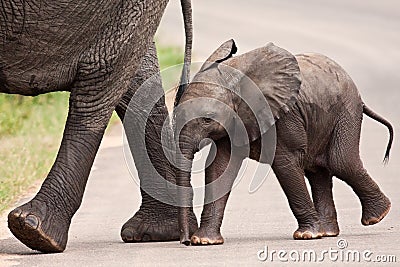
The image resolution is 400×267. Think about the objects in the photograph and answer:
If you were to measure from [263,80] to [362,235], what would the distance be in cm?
108

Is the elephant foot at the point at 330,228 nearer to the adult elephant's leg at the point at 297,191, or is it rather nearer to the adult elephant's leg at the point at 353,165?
the adult elephant's leg at the point at 297,191

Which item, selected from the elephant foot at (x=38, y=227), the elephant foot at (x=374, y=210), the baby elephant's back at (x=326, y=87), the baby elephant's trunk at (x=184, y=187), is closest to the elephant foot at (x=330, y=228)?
the elephant foot at (x=374, y=210)

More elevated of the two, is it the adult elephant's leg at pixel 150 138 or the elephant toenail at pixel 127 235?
the adult elephant's leg at pixel 150 138

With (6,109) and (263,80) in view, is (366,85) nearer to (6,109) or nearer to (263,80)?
(6,109)

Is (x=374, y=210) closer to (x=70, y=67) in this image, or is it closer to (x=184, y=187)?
(x=184, y=187)

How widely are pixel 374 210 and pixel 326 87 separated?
2.63 feet

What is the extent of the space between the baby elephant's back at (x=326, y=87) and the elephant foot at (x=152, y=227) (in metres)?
1.14

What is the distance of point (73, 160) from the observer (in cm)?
905

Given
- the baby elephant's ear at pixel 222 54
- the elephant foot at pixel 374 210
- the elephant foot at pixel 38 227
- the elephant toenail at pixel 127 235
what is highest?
the baby elephant's ear at pixel 222 54

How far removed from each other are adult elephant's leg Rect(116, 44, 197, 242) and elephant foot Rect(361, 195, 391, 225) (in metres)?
1.13

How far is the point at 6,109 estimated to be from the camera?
50.5 ft

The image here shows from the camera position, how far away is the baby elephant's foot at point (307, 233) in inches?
367

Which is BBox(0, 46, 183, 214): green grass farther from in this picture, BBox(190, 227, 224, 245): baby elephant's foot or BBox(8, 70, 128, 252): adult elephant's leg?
BBox(190, 227, 224, 245): baby elephant's foot

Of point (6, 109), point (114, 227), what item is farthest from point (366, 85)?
point (114, 227)
